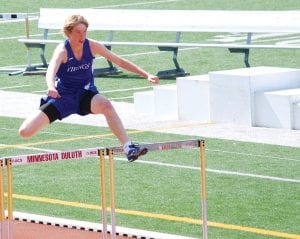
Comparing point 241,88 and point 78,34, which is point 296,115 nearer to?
point 241,88

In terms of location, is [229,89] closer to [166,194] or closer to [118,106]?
[118,106]

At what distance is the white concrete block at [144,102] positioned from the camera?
65.0 ft

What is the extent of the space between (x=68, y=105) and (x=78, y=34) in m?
0.62

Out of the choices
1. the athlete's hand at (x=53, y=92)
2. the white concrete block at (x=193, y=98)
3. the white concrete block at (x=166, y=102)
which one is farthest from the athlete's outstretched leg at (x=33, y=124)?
the white concrete block at (x=166, y=102)

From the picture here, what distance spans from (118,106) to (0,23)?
44.0 ft

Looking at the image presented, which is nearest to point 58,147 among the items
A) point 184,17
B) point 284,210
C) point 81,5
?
point 284,210

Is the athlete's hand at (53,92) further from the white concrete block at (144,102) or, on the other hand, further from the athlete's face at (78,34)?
the white concrete block at (144,102)

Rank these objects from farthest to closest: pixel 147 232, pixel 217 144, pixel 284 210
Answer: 1. pixel 217 144
2. pixel 284 210
3. pixel 147 232

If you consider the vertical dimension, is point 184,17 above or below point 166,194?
above

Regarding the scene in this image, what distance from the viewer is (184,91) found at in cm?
1920

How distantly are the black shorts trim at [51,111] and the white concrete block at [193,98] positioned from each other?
813 cm

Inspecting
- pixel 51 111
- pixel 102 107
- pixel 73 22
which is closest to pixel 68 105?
pixel 51 111

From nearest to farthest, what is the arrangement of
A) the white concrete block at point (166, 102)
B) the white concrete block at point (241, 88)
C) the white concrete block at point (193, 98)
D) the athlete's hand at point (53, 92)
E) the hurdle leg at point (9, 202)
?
the hurdle leg at point (9, 202), the athlete's hand at point (53, 92), the white concrete block at point (241, 88), the white concrete block at point (193, 98), the white concrete block at point (166, 102)

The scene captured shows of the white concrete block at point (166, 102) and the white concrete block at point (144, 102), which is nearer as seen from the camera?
the white concrete block at point (166, 102)
